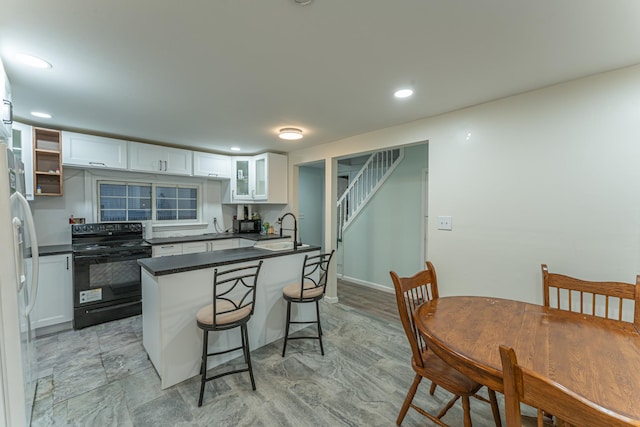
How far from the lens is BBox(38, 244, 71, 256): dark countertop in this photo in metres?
3.02

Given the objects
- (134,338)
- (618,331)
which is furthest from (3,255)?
(618,331)

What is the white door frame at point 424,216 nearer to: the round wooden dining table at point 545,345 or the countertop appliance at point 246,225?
the round wooden dining table at point 545,345

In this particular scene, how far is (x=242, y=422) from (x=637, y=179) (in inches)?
123

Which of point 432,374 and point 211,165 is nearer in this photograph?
point 432,374

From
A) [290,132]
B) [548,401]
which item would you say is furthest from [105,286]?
[548,401]

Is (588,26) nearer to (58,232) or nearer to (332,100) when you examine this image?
(332,100)

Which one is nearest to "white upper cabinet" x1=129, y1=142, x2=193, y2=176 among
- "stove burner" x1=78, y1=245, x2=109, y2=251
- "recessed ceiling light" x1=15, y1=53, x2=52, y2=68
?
"stove burner" x1=78, y1=245, x2=109, y2=251

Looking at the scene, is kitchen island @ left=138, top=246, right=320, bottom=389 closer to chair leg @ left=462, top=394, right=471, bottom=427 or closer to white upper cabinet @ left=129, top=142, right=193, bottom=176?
chair leg @ left=462, top=394, right=471, bottom=427

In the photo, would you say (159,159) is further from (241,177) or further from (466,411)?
(466,411)

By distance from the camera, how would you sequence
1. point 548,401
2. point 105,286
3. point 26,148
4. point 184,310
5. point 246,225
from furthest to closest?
point 246,225, point 105,286, point 26,148, point 184,310, point 548,401

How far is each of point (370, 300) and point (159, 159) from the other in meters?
3.75

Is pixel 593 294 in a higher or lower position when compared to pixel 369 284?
higher

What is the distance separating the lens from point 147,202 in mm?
4277

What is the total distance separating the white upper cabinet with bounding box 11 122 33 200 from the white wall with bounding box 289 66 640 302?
4.27 meters
